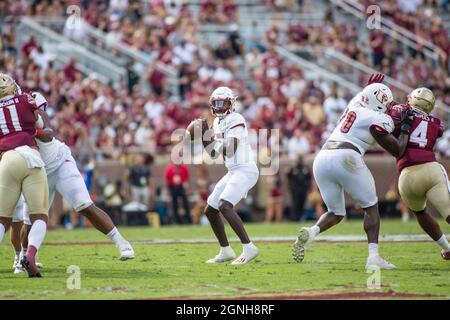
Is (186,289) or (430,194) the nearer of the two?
(186,289)

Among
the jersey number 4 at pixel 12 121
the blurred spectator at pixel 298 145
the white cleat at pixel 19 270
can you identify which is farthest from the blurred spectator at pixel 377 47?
the jersey number 4 at pixel 12 121

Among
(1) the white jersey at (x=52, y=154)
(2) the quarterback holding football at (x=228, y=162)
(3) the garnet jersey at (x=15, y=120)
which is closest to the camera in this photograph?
(3) the garnet jersey at (x=15, y=120)

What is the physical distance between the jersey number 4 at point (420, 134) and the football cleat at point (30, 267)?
14.3 ft

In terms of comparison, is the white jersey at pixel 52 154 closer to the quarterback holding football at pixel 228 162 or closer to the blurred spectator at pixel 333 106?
the quarterback holding football at pixel 228 162

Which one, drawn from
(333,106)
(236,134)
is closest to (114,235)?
(236,134)

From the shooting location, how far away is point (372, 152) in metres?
22.8

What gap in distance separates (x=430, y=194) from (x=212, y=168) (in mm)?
11303

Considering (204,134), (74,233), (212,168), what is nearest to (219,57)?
(212,168)

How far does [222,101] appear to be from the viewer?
11688 mm

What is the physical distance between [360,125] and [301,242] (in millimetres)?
1457

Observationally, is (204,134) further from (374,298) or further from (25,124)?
(374,298)

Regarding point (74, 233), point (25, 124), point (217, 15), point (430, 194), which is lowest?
point (74, 233)

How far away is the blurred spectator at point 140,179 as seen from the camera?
70.1 feet
